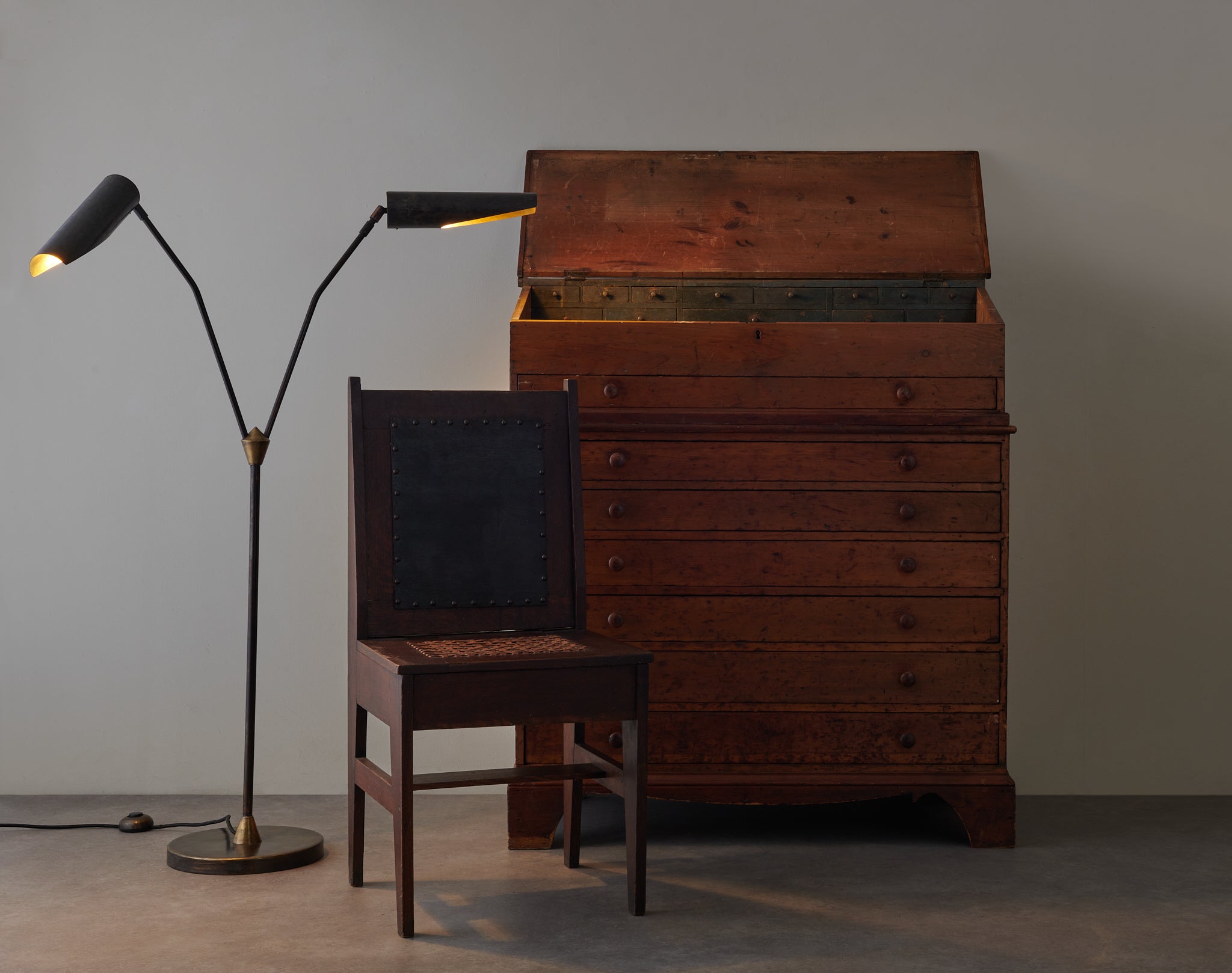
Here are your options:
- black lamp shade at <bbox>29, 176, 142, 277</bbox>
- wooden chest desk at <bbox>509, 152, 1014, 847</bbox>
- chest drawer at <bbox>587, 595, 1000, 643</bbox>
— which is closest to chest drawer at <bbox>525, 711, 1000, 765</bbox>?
wooden chest desk at <bbox>509, 152, 1014, 847</bbox>

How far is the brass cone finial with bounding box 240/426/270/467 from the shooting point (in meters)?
3.16

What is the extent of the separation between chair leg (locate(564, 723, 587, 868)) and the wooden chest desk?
0.52ft

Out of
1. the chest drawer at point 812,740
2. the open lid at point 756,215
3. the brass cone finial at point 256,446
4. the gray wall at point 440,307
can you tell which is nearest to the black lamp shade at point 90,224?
the brass cone finial at point 256,446

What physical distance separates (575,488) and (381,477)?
0.47m

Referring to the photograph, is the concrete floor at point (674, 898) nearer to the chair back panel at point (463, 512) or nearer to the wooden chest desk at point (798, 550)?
the wooden chest desk at point (798, 550)

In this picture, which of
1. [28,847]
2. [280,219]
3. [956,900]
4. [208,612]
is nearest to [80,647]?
[208,612]

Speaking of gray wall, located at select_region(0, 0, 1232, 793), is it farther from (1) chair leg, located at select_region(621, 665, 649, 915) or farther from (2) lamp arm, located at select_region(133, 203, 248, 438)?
(1) chair leg, located at select_region(621, 665, 649, 915)

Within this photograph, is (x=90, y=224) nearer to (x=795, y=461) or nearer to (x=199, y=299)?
(x=199, y=299)

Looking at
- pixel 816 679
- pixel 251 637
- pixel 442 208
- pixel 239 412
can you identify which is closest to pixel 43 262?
pixel 239 412

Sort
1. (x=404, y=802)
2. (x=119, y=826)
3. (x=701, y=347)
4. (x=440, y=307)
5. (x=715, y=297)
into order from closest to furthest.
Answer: (x=404, y=802)
(x=701, y=347)
(x=119, y=826)
(x=715, y=297)
(x=440, y=307)

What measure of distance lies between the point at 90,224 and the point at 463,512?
3.53 ft

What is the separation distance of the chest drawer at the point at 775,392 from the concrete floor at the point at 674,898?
46.7 inches

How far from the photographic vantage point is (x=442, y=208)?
302 cm

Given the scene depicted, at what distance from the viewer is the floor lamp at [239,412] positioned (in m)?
2.89
